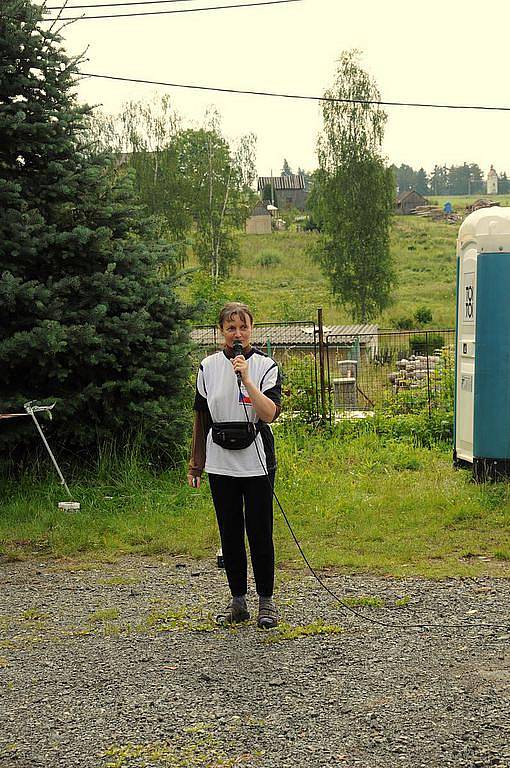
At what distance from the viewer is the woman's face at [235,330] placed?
18.4ft

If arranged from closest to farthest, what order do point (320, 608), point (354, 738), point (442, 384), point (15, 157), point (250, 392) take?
point (354, 738) → point (250, 392) → point (320, 608) → point (15, 157) → point (442, 384)

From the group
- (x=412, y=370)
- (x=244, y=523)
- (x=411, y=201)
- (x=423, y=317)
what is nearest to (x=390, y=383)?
(x=412, y=370)

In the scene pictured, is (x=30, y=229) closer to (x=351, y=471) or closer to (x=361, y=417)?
(x=351, y=471)

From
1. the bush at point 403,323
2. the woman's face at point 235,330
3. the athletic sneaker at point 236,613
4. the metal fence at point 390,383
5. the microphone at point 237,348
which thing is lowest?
the bush at point 403,323

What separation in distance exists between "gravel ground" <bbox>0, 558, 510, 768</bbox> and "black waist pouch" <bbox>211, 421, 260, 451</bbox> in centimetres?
107

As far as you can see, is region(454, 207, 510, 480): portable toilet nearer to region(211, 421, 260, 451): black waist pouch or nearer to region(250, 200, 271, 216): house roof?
region(211, 421, 260, 451): black waist pouch

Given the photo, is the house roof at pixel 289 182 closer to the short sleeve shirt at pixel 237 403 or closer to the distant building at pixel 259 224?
the distant building at pixel 259 224

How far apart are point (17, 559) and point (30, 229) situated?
3.25 m

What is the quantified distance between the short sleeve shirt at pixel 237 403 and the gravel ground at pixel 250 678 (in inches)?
36.8

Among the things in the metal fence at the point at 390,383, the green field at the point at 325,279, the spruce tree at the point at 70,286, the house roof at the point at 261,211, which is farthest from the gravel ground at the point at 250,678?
the house roof at the point at 261,211

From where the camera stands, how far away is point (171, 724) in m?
4.39

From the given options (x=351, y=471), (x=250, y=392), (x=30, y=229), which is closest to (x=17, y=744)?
(x=250, y=392)

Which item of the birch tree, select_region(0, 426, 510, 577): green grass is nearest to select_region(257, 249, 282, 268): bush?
the birch tree

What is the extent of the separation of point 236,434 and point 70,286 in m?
4.53
